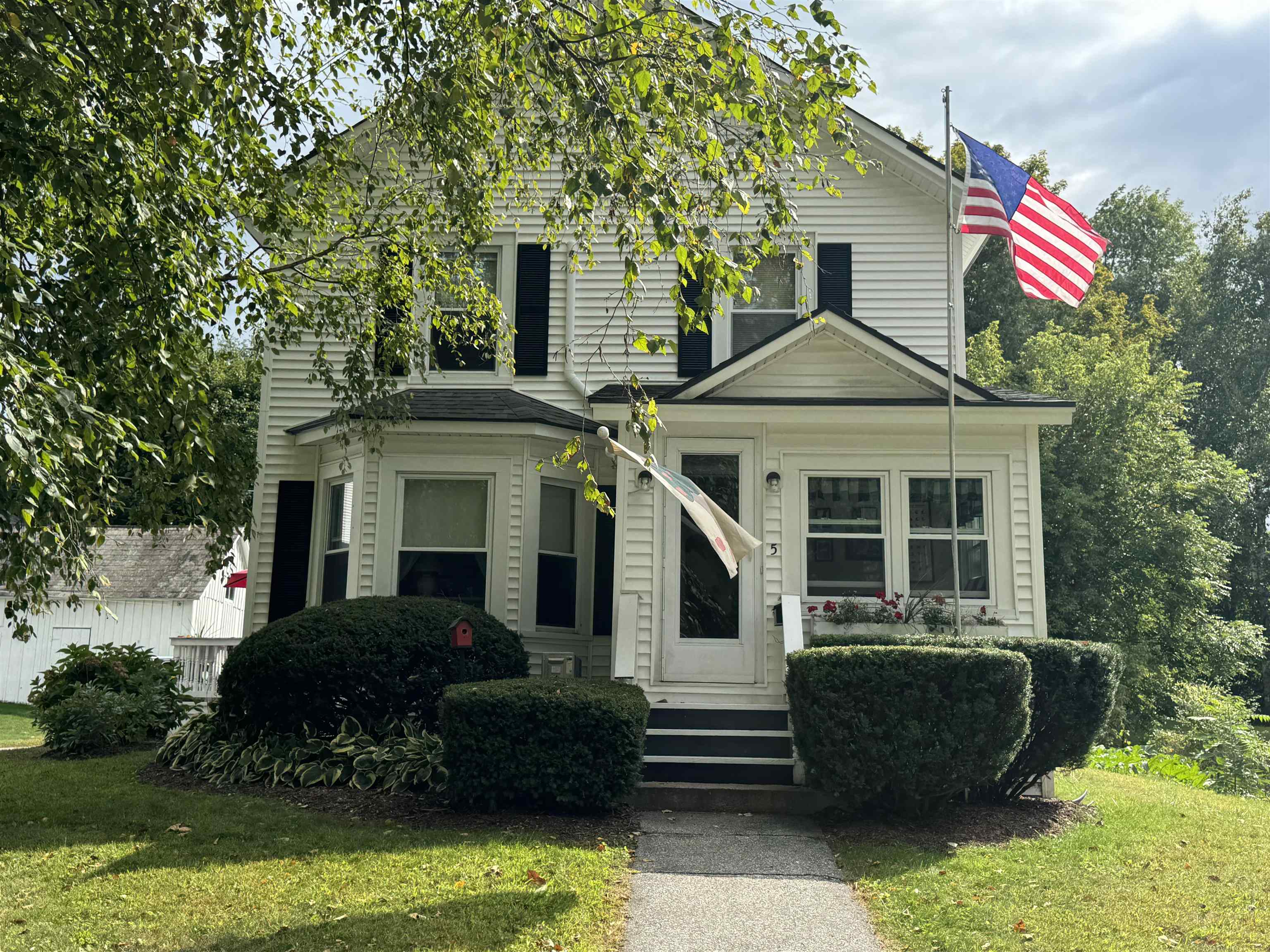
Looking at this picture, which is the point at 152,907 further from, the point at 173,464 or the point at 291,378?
the point at 291,378

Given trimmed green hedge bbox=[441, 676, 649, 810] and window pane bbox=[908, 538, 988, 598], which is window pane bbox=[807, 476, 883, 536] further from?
trimmed green hedge bbox=[441, 676, 649, 810]

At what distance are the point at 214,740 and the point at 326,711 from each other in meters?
1.28

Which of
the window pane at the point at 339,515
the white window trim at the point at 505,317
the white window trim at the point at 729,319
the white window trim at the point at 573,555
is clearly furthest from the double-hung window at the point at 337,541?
the white window trim at the point at 729,319

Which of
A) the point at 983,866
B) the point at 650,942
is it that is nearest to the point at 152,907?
the point at 650,942

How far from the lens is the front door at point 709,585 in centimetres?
1020

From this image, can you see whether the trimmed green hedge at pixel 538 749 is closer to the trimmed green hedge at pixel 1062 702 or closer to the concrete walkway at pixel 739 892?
the concrete walkway at pixel 739 892

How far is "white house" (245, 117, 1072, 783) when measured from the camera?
10.2 meters

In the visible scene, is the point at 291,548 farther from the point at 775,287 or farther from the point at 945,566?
the point at 945,566

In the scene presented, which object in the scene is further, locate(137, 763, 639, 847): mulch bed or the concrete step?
the concrete step

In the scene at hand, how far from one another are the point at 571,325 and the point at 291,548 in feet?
14.6

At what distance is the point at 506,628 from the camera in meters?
11.2

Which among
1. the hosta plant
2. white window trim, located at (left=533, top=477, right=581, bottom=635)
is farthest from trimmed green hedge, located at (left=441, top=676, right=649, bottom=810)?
white window trim, located at (left=533, top=477, right=581, bottom=635)

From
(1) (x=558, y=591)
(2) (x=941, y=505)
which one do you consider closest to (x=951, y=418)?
(2) (x=941, y=505)

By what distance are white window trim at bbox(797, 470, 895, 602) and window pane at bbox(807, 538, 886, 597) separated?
0.06 feet
